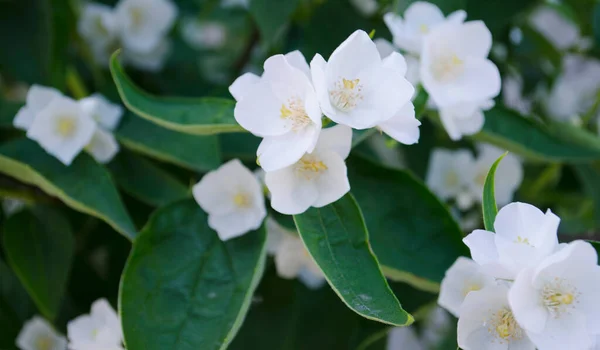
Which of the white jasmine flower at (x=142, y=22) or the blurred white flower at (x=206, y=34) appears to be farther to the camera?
the blurred white flower at (x=206, y=34)

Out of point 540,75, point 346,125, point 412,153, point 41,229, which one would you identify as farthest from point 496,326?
point 540,75

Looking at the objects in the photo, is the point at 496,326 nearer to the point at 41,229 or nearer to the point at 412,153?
the point at 412,153

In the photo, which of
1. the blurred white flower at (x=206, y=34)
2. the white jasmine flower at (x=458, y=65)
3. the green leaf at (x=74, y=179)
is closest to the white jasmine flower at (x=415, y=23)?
the white jasmine flower at (x=458, y=65)

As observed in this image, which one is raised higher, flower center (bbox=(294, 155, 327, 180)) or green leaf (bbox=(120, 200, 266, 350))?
flower center (bbox=(294, 155, 327, 180))

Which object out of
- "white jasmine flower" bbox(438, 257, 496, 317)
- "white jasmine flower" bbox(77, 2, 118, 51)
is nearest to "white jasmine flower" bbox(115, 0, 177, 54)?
"white jasmine flower" bbox(77, 2, 118, 51)

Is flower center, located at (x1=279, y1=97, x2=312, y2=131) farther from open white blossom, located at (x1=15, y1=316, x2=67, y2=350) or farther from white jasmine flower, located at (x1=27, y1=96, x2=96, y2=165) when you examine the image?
open white blossom, located at (x1=15, y1=316, x2=67, y2=350)

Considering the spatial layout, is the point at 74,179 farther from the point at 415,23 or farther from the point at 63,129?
the point at 415,23

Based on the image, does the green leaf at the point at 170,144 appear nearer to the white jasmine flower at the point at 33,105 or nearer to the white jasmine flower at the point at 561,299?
the white jasmine flower at the point at 33,105
